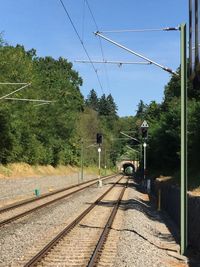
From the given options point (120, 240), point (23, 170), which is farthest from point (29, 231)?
point (23, 170)

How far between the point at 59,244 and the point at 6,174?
41.7 metres

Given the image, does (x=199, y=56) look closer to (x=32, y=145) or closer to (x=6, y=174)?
(x=6, y=174)

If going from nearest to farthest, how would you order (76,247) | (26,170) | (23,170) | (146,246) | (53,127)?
(76,247), (146,246), (23,170), (26,170), (53,127)

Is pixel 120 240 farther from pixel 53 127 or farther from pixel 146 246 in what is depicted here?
pixel 53 127

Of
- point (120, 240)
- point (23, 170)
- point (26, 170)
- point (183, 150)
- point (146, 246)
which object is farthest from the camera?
point (26, 170)

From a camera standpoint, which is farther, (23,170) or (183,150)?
(23,170)

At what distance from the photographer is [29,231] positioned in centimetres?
1855

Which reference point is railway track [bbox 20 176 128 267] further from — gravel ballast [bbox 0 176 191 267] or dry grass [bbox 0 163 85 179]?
dry grass [bbox 0 163 85 179]

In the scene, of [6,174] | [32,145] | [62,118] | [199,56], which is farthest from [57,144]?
[199,56]

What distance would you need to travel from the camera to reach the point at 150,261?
13.3 metres

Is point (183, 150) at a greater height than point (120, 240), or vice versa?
point (183, 150)

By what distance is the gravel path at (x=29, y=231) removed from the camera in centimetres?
1384

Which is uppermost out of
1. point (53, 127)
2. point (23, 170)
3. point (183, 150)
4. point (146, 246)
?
point (53, 127)

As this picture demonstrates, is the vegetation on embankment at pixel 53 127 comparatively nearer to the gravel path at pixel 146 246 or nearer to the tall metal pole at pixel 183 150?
the gravel path at pixel 146 246
